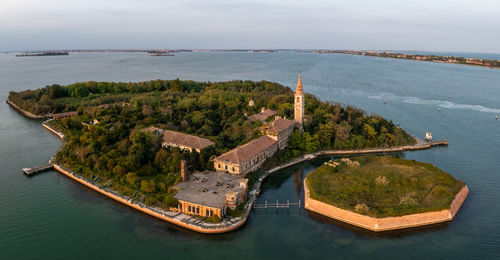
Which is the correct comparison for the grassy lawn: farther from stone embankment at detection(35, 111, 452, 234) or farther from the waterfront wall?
the waterfront wall

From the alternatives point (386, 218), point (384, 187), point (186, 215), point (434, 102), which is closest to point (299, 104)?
point (384, 187)

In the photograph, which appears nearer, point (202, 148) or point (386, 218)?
point (386, 218)

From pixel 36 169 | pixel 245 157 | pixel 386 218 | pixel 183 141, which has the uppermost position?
pixel 183 141

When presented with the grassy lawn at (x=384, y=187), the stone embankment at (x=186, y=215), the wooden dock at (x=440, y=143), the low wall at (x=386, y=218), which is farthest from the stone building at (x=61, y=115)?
the wooden dock at (x=440, y=143)

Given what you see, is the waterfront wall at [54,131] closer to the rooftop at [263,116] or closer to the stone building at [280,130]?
the rooftop at [263,116]

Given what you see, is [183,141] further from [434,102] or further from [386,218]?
→ [434,102]
